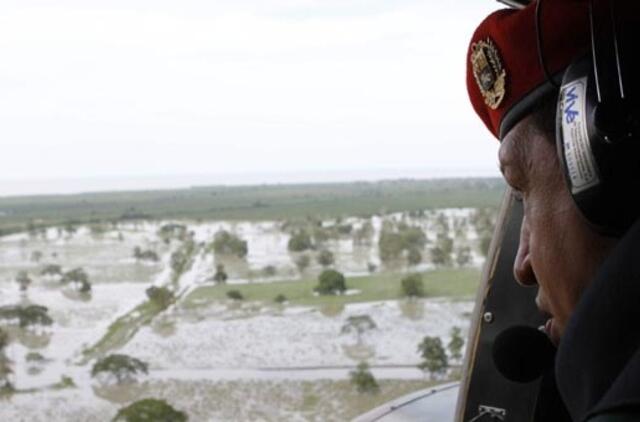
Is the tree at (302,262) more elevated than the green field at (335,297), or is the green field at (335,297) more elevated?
the tree at (302,262)

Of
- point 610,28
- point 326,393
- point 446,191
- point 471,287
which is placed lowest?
point 326,393

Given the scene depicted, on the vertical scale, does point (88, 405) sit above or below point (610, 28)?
below

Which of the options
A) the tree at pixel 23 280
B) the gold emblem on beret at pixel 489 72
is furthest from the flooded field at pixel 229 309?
the gold emblem on beret at pixel 489 72

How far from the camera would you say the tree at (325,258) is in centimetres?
347

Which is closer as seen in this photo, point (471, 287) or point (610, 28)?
point (610, 28)

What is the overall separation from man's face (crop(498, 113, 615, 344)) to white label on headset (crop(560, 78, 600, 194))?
0.04 m

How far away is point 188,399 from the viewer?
2.78m

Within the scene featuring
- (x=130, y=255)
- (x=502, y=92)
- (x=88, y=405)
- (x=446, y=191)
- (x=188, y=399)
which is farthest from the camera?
(x=446, y=191)

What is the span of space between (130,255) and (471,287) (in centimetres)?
159

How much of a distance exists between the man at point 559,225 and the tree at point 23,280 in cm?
263

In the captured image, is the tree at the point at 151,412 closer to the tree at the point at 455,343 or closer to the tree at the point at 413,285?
the tree at the point at 455,343

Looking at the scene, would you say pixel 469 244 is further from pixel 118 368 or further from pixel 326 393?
pixel 118 368

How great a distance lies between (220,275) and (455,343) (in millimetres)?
1150

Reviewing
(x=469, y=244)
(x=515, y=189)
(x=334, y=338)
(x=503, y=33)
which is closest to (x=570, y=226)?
(x=515, y=189)
